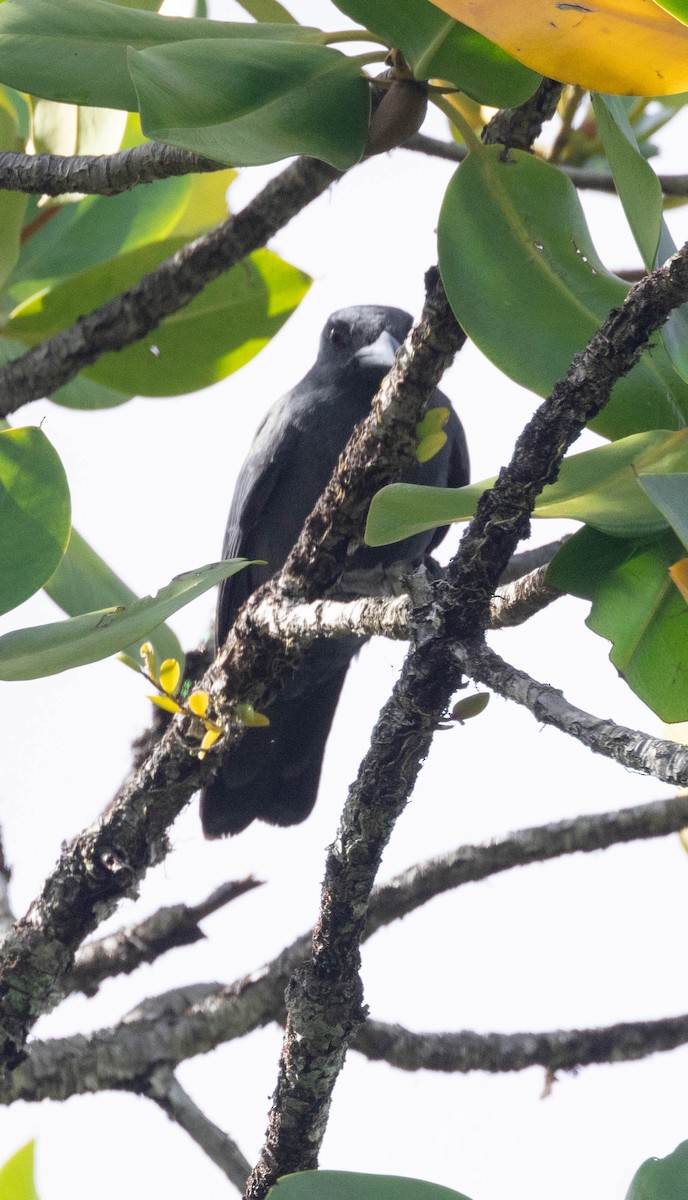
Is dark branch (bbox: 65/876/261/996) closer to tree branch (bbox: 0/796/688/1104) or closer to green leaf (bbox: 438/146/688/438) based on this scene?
tree branch (bbox: 0/796/688/1104)

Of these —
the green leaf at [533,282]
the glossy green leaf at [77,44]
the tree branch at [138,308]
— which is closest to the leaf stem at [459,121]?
the green leaf at [533,282]

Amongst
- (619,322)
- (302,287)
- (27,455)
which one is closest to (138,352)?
(302,287)

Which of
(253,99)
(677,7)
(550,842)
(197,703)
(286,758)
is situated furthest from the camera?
(286,758)

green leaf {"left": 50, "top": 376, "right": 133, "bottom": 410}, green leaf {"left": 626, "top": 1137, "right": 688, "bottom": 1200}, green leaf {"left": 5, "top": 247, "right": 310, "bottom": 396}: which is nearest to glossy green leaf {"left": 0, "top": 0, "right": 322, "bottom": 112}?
green leaf {"left": 5, "top": 247, "right": 310, "bottom": 396}

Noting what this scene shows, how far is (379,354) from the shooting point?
3.65m

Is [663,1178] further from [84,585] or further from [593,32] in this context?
[84,585]

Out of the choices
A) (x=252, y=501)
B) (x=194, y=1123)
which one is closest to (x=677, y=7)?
(x=194, y=1123)

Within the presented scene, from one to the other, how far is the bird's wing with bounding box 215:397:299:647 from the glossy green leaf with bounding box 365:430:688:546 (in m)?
2.25

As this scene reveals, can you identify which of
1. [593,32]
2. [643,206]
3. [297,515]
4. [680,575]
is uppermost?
[297,515]

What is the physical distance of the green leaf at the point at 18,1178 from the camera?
2.11 m

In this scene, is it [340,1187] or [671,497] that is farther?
[340,1187]

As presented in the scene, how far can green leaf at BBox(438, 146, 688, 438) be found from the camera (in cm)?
151

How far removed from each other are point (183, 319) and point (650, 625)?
1.76 m

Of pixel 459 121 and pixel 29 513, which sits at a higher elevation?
pixel 459 121
